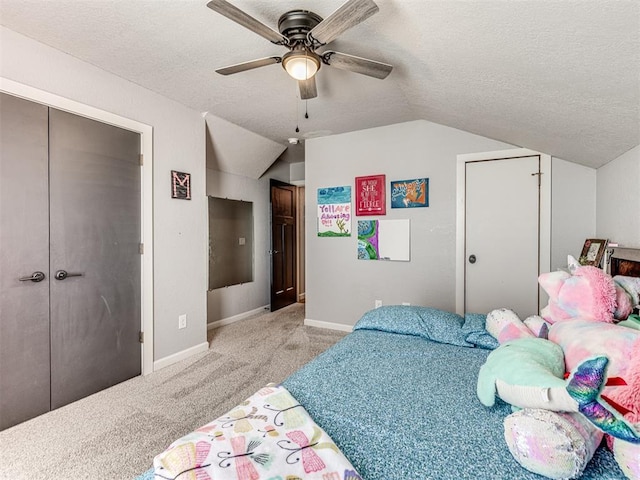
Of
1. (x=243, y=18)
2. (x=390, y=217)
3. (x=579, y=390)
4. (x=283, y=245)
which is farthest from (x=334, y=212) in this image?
(x=579, y=390)

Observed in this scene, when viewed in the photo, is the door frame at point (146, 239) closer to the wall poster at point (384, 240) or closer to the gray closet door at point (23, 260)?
the gray closet door at point (23, 260)

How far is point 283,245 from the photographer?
5.09 m

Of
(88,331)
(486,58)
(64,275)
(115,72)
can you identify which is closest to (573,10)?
(486,58)

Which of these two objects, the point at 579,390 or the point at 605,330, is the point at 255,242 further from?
the point at 579,390

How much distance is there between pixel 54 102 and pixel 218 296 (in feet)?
8.79

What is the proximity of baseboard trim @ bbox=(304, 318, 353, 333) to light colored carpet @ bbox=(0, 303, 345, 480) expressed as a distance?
552 millimetres

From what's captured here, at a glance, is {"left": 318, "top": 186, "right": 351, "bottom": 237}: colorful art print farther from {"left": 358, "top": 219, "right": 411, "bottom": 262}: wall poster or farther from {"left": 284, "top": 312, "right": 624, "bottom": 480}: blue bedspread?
{"left": 284, "top": 312, "right": 624, "bottom": 480}: blue bedspread

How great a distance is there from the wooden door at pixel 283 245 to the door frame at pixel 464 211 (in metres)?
2.67

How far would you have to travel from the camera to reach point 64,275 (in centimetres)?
212

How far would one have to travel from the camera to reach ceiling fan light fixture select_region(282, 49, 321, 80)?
164 centimetres

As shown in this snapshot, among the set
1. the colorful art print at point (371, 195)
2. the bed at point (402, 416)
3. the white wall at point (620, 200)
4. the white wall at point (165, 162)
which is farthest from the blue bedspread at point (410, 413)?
the colorful art print at point (371, 195)

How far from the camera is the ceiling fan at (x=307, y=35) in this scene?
4.34 feet

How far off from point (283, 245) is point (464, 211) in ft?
9.52

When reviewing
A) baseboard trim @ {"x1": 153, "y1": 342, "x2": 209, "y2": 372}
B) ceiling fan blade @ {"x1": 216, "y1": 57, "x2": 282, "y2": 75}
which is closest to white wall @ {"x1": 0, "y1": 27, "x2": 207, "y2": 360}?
baseboard trim @ {"x1": 153, "y1": 342, "x2": 209, "y2": 372}
